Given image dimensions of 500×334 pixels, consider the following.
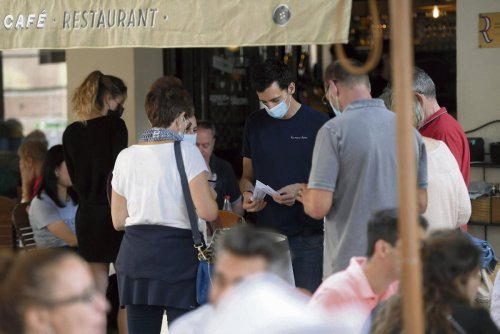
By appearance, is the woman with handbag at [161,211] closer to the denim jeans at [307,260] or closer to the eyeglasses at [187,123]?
the eyeglasses at [187,123]

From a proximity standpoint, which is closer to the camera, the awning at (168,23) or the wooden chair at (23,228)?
the awning at (168,23)

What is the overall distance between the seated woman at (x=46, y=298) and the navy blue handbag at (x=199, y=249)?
1947 mm

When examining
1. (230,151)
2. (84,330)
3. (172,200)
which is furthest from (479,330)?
(230,151)

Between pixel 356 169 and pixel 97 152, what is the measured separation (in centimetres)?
208

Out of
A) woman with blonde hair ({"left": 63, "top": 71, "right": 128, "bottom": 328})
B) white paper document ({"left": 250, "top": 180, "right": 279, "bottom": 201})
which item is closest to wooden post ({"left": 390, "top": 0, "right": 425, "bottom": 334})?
white paper document ({"left": 250, "top": 180, "right": 279, "bottom": 201})

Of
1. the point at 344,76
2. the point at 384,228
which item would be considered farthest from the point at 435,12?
the point at 384,228

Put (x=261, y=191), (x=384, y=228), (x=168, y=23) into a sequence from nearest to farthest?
(x=384, y=228)
(x=168, y=23)
(x=261, y=191)

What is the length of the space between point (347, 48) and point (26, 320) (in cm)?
878

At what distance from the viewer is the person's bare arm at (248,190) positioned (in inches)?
216

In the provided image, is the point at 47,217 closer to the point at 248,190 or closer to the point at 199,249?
the point at 248,190

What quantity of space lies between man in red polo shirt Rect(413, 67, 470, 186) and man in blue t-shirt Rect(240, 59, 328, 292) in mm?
594

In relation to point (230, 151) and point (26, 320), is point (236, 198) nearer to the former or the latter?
point (230, 151)

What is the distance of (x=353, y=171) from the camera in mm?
4441

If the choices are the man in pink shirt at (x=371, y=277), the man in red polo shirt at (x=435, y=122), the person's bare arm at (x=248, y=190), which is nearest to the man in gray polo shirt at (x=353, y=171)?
the man in pink shirt at (x=371, y=277)
